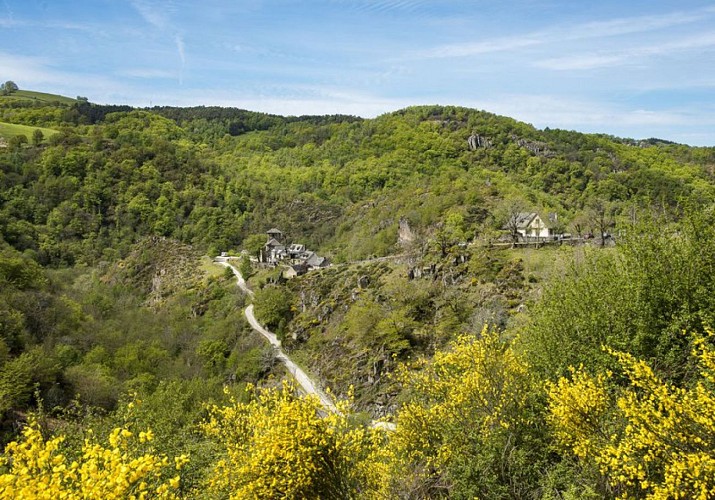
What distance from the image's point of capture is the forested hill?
9069 centimetres

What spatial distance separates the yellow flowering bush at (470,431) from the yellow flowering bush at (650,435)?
200cm

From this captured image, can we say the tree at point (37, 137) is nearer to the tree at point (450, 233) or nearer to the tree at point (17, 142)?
the tree at point (17, 142)

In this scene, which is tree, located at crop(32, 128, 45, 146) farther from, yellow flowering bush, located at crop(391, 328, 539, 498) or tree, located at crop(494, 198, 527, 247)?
yellow flowering bush, located at crop(391, 328, 539, 498)

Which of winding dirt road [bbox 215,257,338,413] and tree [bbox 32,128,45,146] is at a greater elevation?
tree [bbox 32,128,45,146]

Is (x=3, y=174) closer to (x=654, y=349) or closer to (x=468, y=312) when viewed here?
(x=468, y=312)

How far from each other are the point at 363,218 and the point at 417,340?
209ft

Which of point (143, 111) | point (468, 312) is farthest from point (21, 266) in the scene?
point (143, 111)

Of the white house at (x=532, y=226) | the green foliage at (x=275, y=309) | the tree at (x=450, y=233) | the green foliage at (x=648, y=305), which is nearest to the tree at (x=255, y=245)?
the green foliage at (x=275, y=309)

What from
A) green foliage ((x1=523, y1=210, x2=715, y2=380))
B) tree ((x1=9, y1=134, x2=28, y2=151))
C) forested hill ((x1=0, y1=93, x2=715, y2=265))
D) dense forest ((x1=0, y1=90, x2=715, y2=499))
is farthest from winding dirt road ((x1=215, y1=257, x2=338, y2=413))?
tree ((x1=9, y1=134, x2=28, y2=151))

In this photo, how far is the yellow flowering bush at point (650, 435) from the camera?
354 inches

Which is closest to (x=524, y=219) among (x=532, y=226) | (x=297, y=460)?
(x=532, y=226)

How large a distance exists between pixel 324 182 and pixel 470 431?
420 feet

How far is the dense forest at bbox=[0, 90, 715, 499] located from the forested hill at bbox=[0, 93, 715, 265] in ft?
2.69

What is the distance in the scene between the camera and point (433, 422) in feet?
49.9
